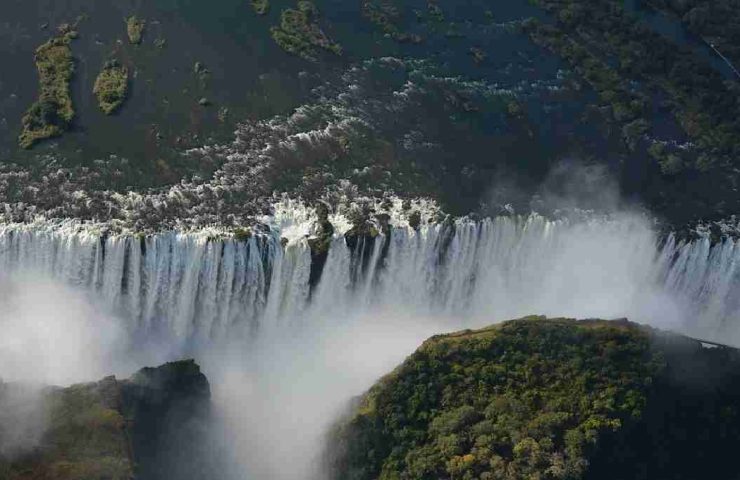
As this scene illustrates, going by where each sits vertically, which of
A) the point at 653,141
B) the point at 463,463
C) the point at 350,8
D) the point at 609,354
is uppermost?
the point at 350,8

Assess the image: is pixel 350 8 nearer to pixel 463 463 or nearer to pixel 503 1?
pixel 503 1

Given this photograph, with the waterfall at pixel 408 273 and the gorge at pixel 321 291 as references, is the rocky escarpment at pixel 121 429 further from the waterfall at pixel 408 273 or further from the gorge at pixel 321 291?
the waterfall at pixel 408 273

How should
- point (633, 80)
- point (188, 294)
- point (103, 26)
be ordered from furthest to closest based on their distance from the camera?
point (633, 80)
point (103, 26)
point (188, 294)

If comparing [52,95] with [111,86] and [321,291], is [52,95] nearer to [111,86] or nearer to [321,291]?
[111,86]

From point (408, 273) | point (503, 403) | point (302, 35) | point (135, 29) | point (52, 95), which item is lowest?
point (503, 403)

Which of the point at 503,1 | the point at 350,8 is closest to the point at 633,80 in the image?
the point at 503,1

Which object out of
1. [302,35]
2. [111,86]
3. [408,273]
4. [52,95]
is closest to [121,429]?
[408,273]
